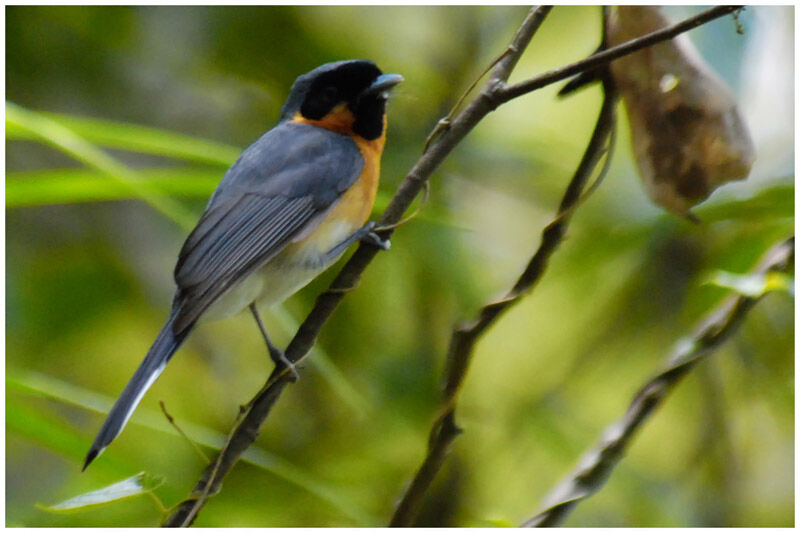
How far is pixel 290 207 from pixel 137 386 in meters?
0.55

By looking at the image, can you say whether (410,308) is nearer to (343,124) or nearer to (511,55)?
(343,124)

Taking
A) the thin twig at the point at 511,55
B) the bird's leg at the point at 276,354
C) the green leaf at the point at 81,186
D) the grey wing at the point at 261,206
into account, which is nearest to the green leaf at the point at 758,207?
the thin twig at the point at 511,55

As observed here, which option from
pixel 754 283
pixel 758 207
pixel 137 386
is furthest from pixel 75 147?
pixel 758 207

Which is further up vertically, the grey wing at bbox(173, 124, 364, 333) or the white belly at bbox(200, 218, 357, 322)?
the grey wing at bbox(173, 124, 364, 333)

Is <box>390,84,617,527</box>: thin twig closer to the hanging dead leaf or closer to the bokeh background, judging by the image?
the hanging dead leaf

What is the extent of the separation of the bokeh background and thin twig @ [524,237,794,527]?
71 cm

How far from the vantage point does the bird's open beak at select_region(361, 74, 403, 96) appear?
6.21 ft

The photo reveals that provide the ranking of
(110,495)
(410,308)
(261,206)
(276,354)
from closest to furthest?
(110,495), (276,354), (261,206), (410,308)

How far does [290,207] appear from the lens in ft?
6.07

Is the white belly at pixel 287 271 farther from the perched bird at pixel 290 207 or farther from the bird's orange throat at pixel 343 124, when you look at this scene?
the bird's orange throat at pixel 343 124

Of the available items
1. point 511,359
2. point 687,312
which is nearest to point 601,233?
point 687,312

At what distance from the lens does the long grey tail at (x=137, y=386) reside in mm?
1303

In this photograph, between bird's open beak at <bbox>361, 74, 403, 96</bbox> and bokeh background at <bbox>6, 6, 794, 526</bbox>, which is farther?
bokeh background at <bbox>6, 6, 794, 526</bbox>

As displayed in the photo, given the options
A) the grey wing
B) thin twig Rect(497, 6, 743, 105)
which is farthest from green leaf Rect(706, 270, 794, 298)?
the grey wing
